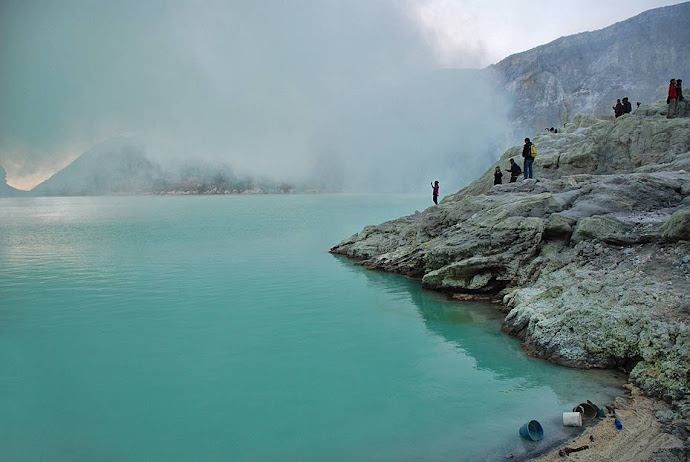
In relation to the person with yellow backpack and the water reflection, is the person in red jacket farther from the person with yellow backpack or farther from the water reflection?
the water reflection

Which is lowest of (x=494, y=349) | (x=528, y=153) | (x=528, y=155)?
(x=494, y=349)

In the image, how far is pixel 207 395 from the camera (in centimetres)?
1068

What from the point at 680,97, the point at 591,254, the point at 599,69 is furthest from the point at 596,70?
the point at 591,254

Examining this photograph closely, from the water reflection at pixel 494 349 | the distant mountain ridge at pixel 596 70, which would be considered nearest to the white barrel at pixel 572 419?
the water reflection at pixel 494 349

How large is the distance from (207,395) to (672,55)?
131380 millimetres

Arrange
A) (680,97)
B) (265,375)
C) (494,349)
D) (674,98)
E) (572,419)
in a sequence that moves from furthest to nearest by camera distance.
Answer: (680,97)
(674,98)
(494,349)
(265,375)
(572,419)

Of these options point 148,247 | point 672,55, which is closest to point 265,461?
point 148,247

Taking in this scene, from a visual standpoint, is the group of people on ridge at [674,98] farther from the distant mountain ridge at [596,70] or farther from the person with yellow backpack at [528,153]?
the distant mountain ridge at [596,70]

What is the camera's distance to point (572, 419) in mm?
8477

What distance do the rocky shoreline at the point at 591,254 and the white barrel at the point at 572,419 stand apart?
1420mm

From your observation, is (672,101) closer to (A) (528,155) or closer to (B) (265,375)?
(A) (528,155)

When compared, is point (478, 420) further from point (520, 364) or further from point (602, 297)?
point (602, 297)

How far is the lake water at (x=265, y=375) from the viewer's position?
866 cm

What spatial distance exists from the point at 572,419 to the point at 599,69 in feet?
437
